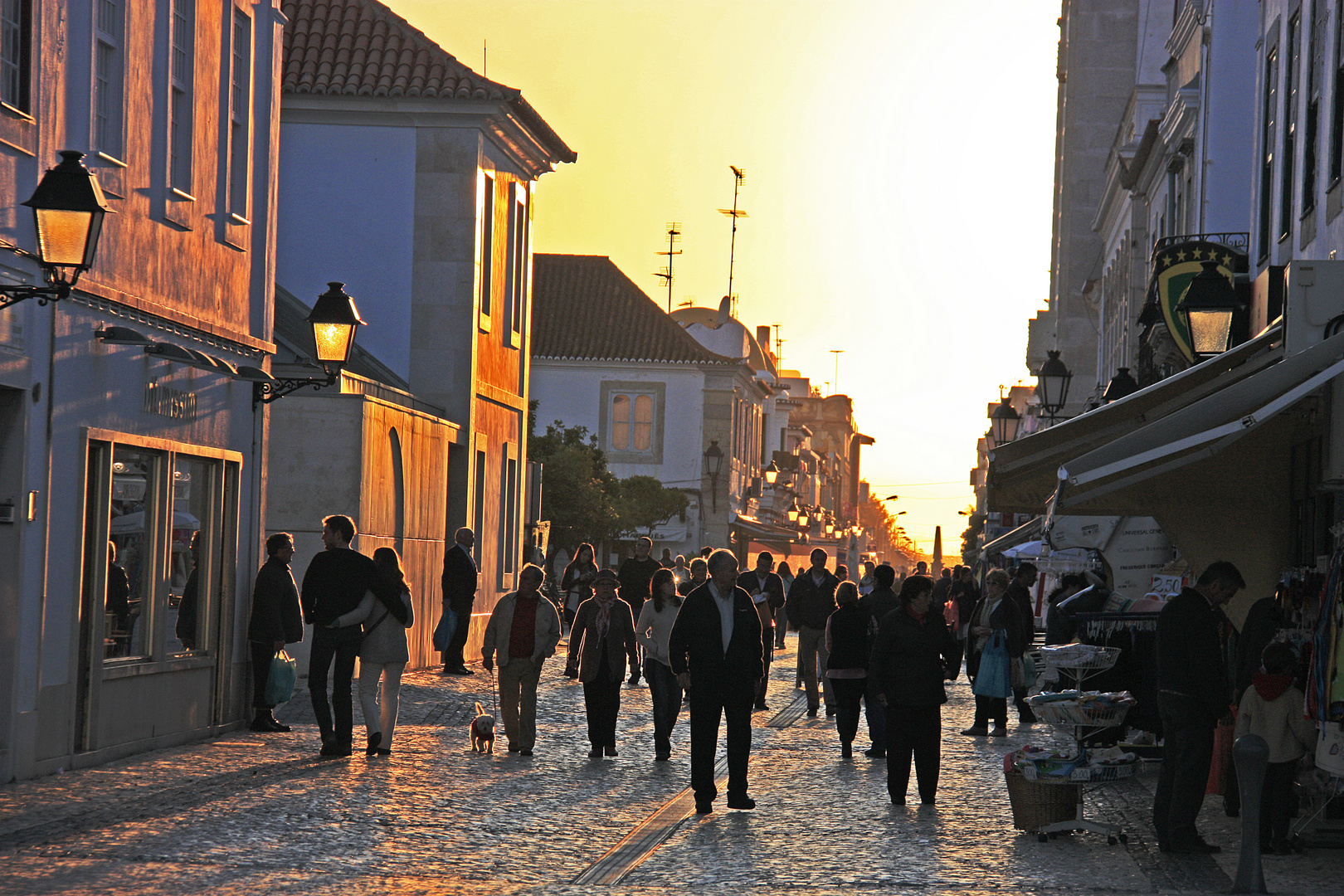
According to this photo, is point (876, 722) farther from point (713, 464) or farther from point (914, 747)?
point (713, 464)

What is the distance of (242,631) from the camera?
624 inches

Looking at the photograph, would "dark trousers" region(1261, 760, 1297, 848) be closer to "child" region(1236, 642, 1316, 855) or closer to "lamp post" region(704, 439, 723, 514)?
"child" region(1236, 642, 1316, 855)

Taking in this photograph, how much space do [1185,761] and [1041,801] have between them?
0.93 metres

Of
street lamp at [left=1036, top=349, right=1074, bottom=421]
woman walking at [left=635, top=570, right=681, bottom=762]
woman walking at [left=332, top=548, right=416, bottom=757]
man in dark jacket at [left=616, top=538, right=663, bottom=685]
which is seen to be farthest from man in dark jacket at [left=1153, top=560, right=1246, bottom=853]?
street lamp at [left=1036, top=349, right=1074, bottom=421]

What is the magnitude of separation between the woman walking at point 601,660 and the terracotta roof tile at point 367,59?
13.2 meters

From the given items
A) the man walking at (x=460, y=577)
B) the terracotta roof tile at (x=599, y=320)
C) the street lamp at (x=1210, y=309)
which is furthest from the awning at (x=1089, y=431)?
the terracotta roof tile at (x=599, y=320)

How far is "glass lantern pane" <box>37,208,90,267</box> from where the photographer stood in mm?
10297

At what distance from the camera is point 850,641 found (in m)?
15.6

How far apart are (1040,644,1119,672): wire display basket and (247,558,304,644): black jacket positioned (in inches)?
280

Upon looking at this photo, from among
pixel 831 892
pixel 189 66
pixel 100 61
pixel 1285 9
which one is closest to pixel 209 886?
pixel 831 892

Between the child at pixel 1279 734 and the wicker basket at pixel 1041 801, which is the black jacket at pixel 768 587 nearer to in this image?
the wicker basket at pixel 1041 801

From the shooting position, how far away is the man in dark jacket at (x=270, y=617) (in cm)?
1564

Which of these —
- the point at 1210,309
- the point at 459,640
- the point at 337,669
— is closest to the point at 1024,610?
the point at 1210,309

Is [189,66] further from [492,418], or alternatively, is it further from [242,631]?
[492,418]
